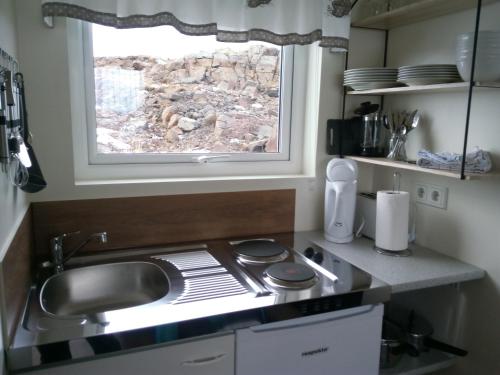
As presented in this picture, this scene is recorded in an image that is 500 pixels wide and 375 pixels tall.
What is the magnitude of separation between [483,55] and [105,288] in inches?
61.2

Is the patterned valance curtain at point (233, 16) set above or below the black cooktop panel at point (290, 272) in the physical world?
above

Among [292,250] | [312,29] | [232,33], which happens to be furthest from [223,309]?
[312,29]

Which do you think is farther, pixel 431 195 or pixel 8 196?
pixel 431 195

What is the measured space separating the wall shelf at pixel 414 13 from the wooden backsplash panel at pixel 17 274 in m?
1.58

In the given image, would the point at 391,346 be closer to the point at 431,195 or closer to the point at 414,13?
the point at 431,195

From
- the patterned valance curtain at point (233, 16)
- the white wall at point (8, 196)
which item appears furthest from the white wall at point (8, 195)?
the patterned valance curtain at point (233, 16)

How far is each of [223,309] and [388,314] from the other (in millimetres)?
1060

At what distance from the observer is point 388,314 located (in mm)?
1948

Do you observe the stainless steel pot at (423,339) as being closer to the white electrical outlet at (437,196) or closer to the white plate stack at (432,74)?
the white electrical outlet at (437,196)

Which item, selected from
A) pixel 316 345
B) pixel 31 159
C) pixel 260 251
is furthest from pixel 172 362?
pixel 31 159

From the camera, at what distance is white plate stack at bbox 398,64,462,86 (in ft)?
4.88

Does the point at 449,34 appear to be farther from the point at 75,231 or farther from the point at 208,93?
the point at 75,231

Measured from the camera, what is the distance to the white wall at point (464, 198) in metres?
1.51

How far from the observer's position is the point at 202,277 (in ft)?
4.77
